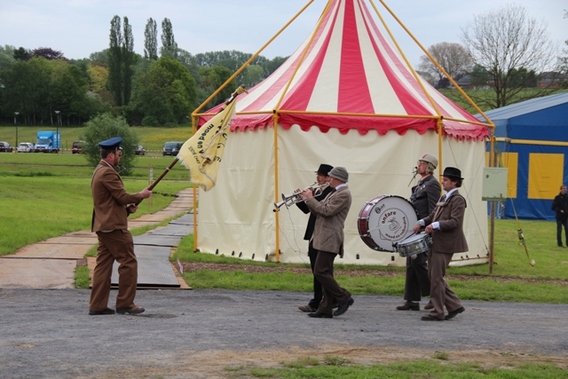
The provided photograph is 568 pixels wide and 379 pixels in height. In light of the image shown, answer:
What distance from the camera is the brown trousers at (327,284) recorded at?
1009 centimetres

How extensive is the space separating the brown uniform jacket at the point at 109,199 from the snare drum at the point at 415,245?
310 cm

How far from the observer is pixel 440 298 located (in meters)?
10.2

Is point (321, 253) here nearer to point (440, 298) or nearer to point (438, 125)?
point (440, 298)

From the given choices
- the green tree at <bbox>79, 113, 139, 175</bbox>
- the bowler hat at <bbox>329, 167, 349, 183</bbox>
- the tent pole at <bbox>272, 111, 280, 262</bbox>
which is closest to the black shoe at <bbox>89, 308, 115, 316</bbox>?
the bowler hat at <bbox>329, 167, 349, 183</bbox>

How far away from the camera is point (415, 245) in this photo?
33.6 ft

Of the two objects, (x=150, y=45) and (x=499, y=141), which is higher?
(x=150, y=45)

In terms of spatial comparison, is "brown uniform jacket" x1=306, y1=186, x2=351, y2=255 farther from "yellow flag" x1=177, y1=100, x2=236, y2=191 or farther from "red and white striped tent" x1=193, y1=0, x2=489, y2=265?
"red and white striped tent" x1=193, y1=0, x2=489, y2=265

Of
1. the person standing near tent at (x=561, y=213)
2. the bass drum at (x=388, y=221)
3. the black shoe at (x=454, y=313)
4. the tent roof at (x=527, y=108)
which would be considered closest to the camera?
the black shoe at (x=454, y=313)

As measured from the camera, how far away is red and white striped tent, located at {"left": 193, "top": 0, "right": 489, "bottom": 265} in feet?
51.3

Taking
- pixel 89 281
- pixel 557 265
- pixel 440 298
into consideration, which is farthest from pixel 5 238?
pixel 557 265

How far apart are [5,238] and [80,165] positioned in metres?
46.7

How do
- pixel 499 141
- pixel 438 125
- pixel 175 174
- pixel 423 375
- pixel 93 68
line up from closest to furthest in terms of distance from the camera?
pixel 423 375
pixel 438 125
pixel 499 141
pixel 175 174
pixel 93 68

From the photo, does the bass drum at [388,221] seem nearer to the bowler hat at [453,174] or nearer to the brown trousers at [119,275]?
the bowler hat at [453,174]

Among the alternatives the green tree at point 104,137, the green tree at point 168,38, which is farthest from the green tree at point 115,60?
the green tree at point 104,137
